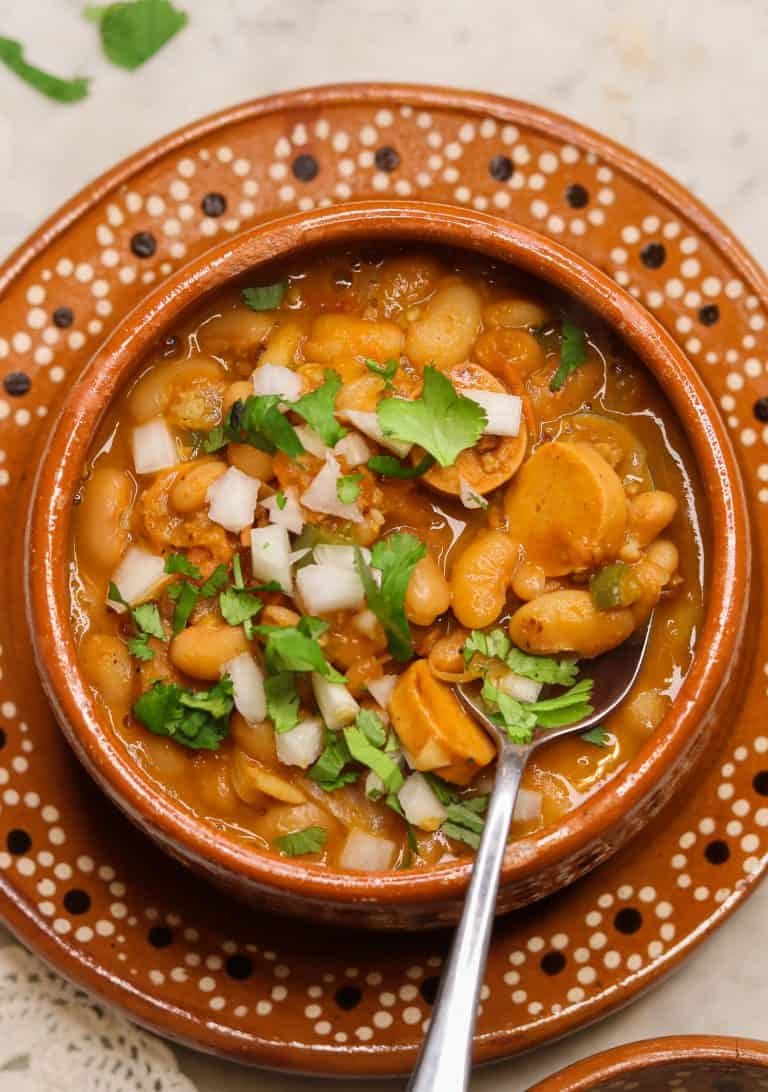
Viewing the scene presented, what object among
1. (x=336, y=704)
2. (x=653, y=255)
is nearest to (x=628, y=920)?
(x=336, y=704)

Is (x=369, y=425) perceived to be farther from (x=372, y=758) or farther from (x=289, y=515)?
(x=372, y=758)

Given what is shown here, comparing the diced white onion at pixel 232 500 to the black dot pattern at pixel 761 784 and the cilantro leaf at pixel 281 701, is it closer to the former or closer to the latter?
the cilantro leaf at pixel 281 701

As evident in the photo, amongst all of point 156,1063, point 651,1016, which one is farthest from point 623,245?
point 156,1063

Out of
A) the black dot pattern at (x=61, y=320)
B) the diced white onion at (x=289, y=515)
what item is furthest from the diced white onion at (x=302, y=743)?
the black dot pattern at (x=61, y=320)

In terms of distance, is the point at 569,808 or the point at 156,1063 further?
the point at 156,1063

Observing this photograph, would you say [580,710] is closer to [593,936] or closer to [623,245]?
[593,936]

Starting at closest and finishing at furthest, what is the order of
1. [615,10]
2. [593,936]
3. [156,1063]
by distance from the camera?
[593,936] < [156,1063] < [615,10]
